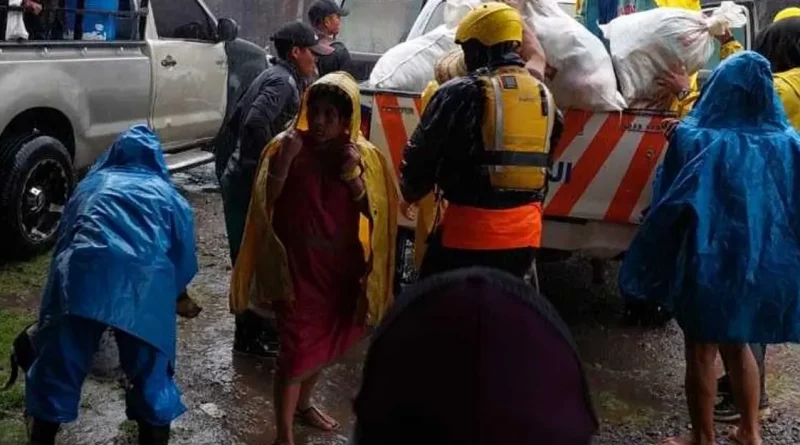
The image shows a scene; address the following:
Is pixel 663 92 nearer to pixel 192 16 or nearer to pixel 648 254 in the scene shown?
pixel 648 254

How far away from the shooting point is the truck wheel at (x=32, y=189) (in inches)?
247

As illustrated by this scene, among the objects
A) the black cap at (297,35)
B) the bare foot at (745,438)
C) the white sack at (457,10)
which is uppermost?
the white sack at (457,10)

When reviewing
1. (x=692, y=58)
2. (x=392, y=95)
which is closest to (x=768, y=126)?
(x=692, y=58)

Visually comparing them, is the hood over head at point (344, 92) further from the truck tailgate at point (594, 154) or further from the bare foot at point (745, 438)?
the bare foot at point (745, 438)

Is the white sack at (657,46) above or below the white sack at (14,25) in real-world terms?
above

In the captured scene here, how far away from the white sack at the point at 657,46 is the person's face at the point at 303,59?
62.2 inches

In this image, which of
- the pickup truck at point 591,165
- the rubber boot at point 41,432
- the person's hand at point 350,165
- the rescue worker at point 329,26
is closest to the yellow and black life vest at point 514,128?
the person's hand at point 350,165

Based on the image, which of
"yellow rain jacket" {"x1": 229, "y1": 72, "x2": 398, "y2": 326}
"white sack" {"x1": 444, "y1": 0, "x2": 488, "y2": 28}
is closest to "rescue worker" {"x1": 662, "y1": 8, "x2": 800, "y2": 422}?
"white sack" {"x1": 444, "y1": 0, "x2": 488, "y2": 28}

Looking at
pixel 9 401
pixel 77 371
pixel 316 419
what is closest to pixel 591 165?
pixel 316 419

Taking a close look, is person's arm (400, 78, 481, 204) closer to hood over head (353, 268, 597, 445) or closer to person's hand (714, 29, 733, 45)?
person's hand (714, 29, 733, 45)

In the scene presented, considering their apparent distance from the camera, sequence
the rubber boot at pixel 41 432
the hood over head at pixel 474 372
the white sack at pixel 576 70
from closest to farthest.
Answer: the hood over head at pixel 474 372, the rubber boot at pixel 41 432, the white sack at pixel 576 70

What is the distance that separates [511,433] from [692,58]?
4109 mm

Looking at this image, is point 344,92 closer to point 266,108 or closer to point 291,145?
point 291,145

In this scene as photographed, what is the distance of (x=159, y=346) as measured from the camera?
3.37 m
